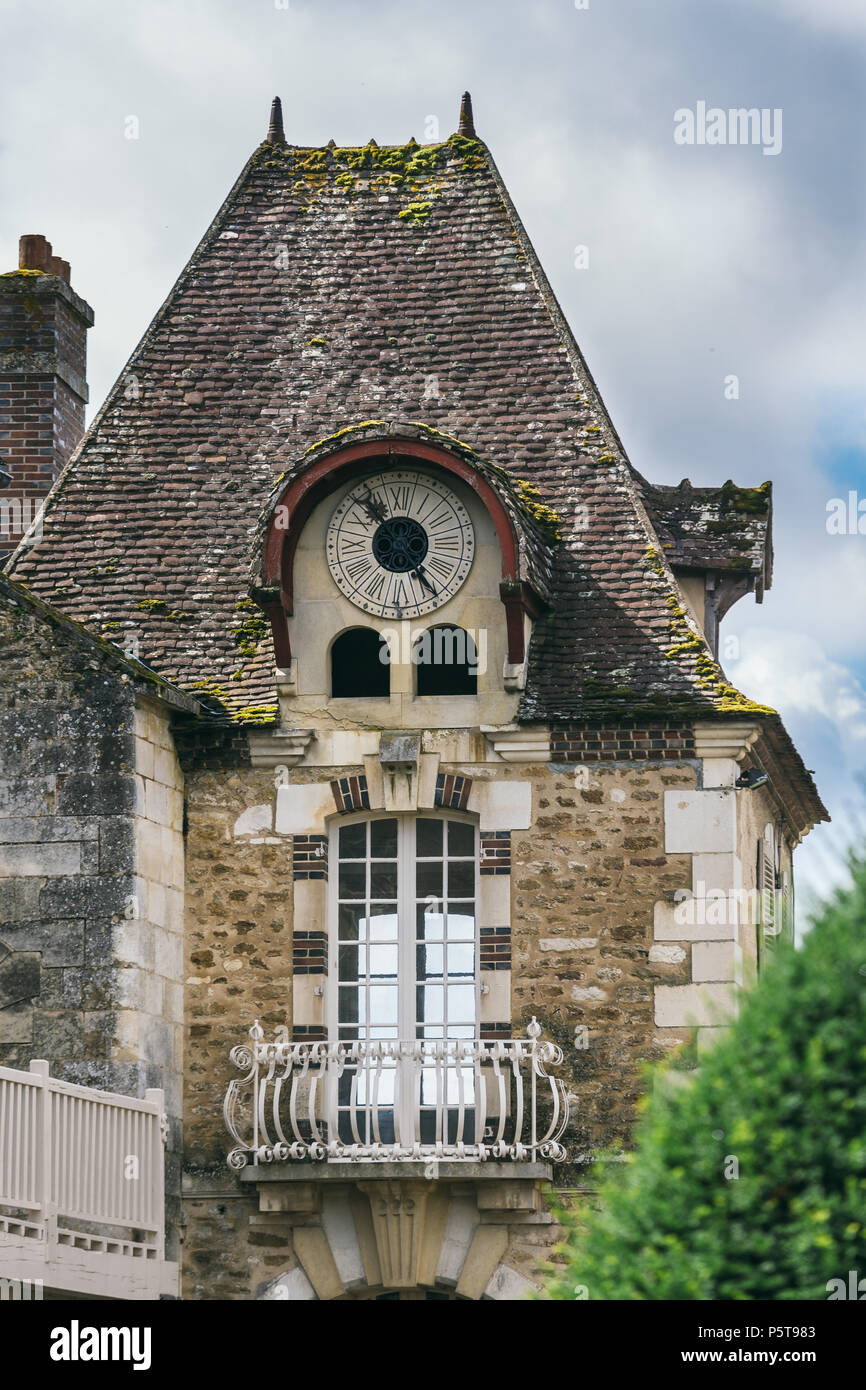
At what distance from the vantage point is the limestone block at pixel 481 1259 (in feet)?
46.5

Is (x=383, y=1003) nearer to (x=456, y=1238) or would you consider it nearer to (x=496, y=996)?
(x=496, y=996)

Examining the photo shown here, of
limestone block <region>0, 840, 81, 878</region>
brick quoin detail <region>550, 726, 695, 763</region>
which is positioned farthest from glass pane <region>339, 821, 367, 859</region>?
limestone block <region>0, 840, 81, 878</region>

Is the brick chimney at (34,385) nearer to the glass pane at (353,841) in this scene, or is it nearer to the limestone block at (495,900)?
the glass pane at (353,841)

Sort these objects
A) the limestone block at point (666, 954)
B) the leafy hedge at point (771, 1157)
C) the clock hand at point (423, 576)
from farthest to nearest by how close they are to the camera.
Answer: the clock hand at point (423, 576) < the limestone block at point (666, 954) < the leafy hedge at point (771, 1157)

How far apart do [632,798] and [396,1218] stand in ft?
9.80

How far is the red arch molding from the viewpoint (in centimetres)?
1477

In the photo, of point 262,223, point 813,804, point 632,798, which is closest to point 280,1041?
point 632,798

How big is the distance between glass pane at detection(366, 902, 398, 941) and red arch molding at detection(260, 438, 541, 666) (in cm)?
171

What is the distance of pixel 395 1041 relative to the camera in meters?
14.6

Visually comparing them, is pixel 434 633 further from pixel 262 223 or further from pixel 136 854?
pixel 262 223

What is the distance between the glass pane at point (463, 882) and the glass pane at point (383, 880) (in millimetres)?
363

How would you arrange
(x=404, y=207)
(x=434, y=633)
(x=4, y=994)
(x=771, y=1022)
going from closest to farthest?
(x=771, y=1022) → (x=4, y=994) → (x=434, y=633) → (x=404, y=207)

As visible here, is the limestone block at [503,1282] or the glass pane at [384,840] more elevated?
the glass pane at [384,840]

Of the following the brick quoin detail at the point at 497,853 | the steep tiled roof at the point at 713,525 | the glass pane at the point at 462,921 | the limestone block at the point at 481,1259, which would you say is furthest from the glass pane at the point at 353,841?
the steep tiled roof at the point at 713,525
